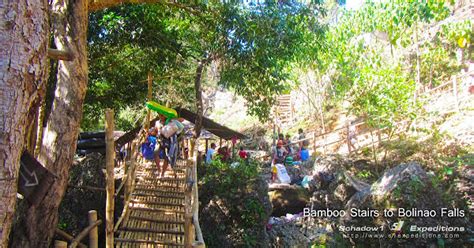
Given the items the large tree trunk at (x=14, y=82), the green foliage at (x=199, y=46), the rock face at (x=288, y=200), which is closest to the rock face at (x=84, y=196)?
the green foliage at (x=199, y=46)

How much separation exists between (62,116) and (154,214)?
7.75 feet

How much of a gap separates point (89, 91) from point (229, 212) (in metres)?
4.78

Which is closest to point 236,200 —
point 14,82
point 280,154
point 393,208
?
point 393,208

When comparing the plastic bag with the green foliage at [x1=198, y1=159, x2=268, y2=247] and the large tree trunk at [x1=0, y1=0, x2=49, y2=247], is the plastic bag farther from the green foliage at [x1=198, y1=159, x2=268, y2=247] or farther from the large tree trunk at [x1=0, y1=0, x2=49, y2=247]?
the large tree trunk at [x1=0, y1=0, x2=49, y2=247]

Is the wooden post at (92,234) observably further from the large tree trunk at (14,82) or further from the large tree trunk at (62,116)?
the large tree trunk at (14,82)

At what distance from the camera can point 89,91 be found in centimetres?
867

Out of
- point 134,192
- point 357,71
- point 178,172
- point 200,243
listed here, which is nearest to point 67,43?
point 200,243

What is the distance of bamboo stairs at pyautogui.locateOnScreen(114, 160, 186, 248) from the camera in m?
4.67

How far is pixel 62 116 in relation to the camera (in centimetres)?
379

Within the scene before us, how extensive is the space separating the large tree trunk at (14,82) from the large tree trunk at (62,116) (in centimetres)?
196

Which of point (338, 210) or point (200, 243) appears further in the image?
point (338, 210)

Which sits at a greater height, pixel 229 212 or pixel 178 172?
pixel 178 172

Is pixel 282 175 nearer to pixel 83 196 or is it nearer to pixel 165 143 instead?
pixel 165 143

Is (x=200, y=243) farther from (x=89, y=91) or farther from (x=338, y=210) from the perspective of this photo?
(x=89, y=91)
